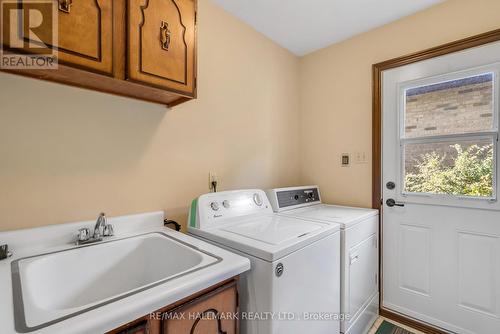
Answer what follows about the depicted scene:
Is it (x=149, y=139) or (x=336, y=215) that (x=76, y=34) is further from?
(x=336, y=215)

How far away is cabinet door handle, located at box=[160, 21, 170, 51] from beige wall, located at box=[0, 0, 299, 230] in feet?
1.35

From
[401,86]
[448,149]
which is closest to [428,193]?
[448,149]

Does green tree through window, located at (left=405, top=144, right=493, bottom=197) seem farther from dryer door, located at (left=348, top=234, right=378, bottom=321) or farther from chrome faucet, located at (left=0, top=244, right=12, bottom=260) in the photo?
chrome faucet, located at (left=0, top=244, right=12, bottom=260)

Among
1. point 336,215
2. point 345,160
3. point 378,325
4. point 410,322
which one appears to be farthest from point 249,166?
point 410,322

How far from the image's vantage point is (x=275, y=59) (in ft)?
7.51

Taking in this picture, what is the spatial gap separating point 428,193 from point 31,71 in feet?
8.17

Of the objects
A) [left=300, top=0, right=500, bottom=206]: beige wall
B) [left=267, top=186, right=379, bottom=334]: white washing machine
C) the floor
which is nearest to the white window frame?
[left=300, top=0, right=500, bottom=206]: beige wall

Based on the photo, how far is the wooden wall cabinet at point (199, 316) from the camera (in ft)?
2.26

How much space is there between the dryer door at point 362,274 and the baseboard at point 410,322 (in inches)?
9.1

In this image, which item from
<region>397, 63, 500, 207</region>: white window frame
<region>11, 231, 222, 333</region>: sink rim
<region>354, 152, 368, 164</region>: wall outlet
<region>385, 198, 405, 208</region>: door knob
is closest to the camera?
<region>11, 231, 222, 333</region>: sink rim

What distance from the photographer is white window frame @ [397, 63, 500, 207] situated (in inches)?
59.6

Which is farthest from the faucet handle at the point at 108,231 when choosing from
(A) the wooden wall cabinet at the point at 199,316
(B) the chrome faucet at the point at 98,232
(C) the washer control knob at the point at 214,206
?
(A) the wooden wall cabinet at the point at 199,316

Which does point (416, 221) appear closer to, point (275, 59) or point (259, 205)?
point (259, 205)

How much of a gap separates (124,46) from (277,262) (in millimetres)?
1136
